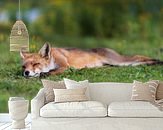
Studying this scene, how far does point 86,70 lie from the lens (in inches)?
265

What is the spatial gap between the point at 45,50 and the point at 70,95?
1651mm

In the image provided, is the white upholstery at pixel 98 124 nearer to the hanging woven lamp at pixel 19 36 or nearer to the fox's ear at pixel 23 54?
the hanging woven lamp at pixel 19 36

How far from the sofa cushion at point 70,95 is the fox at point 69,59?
136cm

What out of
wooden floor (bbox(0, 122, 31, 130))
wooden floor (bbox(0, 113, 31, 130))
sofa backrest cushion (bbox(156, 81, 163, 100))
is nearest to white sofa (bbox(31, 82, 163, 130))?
sofa backrest cushion (bbox(156, 81, 163, 100))

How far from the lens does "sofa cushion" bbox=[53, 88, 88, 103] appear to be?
5316mm

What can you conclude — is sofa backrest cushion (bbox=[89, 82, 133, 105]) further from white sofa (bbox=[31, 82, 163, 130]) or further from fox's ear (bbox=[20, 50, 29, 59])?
fox's ear (bbox=[20, 50, 29, 59])

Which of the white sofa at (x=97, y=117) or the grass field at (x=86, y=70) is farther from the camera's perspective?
the grass field at (x=86, y=70)

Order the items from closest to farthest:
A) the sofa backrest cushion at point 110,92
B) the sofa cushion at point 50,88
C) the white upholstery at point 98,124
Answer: the white upholstery at point 98,124 → the sofa cushion at point 50,88 → the sofa backrest cushion at point 110,92

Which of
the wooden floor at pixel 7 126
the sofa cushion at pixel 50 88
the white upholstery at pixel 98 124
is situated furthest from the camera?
the wooden floor at pixel 7 126

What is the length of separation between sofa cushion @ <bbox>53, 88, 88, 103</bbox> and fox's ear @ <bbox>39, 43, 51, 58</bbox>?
1486 millimetres

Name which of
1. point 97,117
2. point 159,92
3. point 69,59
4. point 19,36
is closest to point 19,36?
point 19,36

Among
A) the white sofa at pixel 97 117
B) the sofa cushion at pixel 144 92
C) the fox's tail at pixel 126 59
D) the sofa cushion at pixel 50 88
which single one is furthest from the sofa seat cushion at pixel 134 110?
the fox's tail at pixel 126 59

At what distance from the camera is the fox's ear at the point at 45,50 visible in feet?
22.2

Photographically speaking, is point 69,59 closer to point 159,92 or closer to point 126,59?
point 126,59
